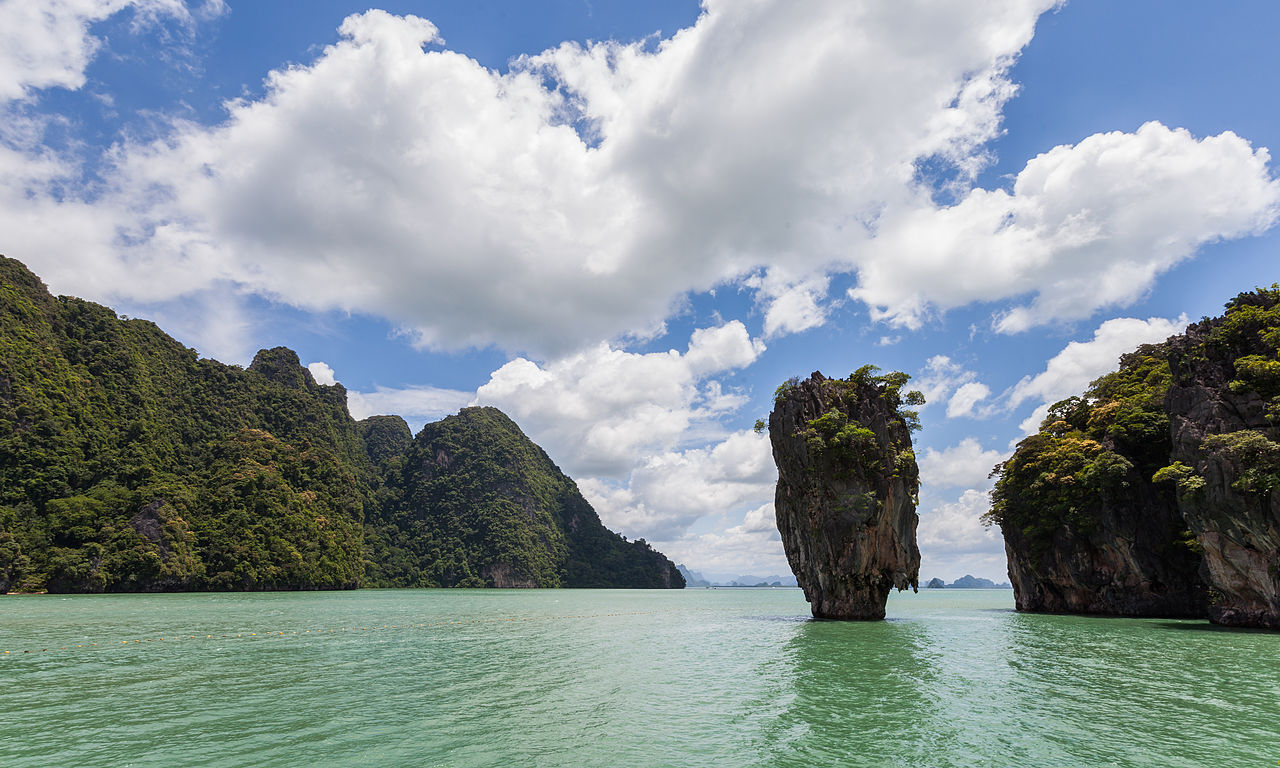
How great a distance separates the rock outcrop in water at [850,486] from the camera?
4247cm

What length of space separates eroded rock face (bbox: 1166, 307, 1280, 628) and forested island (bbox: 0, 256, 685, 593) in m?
114

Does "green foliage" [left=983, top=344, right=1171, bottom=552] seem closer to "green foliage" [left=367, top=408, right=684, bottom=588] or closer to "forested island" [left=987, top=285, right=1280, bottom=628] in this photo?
"forested island" [left=987, top=285, right=1280, bottom=628]

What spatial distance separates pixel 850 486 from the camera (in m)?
42.9

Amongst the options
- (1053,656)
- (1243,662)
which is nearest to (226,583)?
(1053,656)

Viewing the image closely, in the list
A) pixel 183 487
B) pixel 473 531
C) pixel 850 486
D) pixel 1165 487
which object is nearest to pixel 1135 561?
pixel 1165 487

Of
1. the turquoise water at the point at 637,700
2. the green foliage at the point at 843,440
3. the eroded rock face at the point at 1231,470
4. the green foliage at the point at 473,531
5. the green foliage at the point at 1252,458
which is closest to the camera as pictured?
the turquoise water at the point at 637,700

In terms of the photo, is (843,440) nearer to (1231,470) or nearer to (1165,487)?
(1231,470)

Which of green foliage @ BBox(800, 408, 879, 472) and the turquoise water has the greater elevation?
green foliage @ BBox(800, 408, 879, 472)

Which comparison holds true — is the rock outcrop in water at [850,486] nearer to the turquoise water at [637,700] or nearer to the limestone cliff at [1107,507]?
the turquoise water at [637,700]

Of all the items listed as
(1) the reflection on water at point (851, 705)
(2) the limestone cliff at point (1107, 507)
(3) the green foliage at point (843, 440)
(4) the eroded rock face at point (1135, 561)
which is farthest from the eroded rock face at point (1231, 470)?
(1) the reflection on water at point (851, 705)

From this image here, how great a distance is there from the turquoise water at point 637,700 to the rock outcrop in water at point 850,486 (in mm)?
10425

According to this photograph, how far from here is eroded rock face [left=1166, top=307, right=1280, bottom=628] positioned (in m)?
31.8

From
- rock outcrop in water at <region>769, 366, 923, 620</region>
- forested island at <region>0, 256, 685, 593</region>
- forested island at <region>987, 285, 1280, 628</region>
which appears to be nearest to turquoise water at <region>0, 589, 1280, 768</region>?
forested island at <region>987, 285, 1280, 628</region>

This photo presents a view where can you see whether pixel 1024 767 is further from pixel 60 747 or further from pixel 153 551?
pixel 153 551
